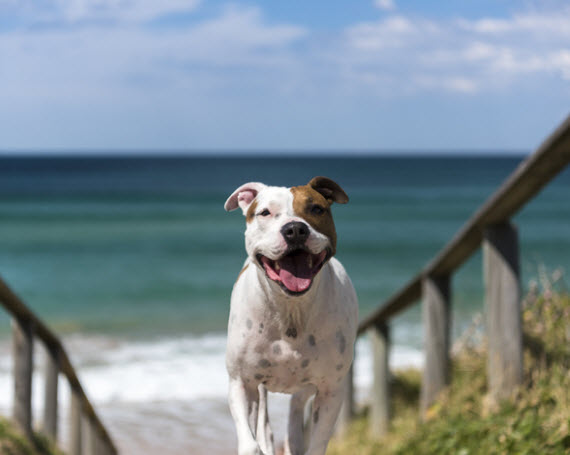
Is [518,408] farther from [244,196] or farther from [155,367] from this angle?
[155,367]

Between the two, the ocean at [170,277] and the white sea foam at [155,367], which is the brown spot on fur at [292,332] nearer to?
the ocean at [170,277]

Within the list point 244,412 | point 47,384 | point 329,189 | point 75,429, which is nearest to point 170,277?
point 75,429

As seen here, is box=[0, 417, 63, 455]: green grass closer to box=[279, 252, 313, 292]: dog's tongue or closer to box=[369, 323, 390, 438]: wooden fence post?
box=[369, 323, 390, 438]: wooden fence post

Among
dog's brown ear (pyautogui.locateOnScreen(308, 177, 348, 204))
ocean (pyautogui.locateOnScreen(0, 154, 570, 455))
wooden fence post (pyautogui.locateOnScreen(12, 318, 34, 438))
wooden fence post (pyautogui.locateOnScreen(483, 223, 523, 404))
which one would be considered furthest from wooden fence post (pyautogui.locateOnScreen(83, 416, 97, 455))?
dog's brown ear (pyautogui.locateOnScreen(308, 177, 348, 204))

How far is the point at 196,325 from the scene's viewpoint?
19875 mm

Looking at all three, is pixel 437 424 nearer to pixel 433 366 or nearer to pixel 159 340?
pixel 433 366

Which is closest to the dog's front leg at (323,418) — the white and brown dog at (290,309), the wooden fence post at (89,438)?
the white and brown dog at (290,309)

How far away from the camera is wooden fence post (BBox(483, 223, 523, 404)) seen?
4543mm

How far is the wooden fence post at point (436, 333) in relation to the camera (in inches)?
226

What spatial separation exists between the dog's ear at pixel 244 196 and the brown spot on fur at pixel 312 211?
99mm

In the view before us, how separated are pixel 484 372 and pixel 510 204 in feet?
6.59

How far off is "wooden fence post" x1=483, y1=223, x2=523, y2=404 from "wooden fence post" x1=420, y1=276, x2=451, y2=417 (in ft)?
3.67

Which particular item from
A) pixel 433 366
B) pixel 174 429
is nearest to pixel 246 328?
pixel 433 366

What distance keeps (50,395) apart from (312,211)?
589cm
